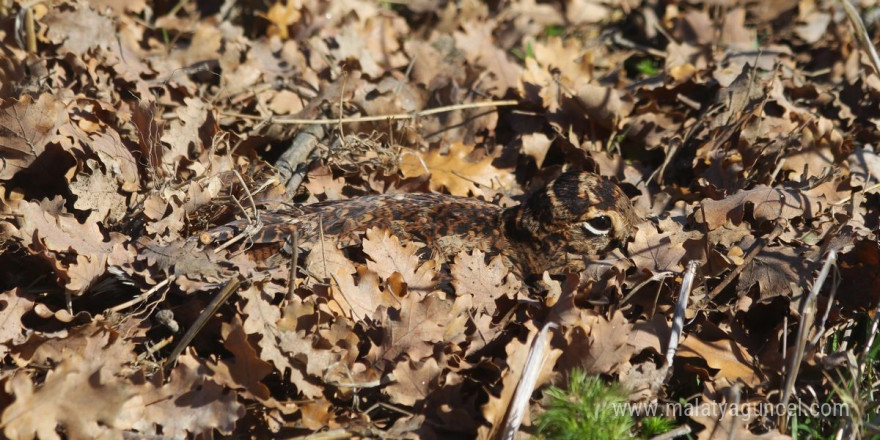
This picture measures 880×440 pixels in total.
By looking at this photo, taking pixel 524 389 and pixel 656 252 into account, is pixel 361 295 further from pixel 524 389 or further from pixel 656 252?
pixel 656 252

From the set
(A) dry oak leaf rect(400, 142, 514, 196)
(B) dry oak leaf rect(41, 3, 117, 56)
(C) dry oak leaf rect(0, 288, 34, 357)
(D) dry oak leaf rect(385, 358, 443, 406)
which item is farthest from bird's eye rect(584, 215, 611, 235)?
(B) dry oak leaf rect(41, 3, 117, 56)

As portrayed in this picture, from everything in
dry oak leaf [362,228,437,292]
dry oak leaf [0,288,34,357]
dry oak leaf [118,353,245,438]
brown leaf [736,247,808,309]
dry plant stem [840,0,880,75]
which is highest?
dry plant stem [840,0,880,75]

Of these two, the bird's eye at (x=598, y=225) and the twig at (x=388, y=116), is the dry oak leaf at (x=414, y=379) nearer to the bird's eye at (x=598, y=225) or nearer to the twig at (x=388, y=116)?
the bird's eye at (x=598, y=225)

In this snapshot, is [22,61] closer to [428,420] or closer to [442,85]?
[442,85]

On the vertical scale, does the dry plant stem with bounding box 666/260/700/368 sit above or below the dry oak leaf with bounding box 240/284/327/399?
above

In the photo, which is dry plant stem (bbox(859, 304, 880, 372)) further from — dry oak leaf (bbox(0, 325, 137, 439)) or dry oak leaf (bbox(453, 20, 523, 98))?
dry oak leaf (bbox(0, 325, 137, 439))

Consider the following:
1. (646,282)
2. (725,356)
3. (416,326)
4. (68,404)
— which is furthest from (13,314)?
(725,356)

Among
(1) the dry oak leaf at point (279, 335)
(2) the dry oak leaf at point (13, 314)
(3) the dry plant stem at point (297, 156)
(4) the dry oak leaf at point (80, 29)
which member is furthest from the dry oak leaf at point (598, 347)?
(4) the dry oak leaf at point (80, 29)
